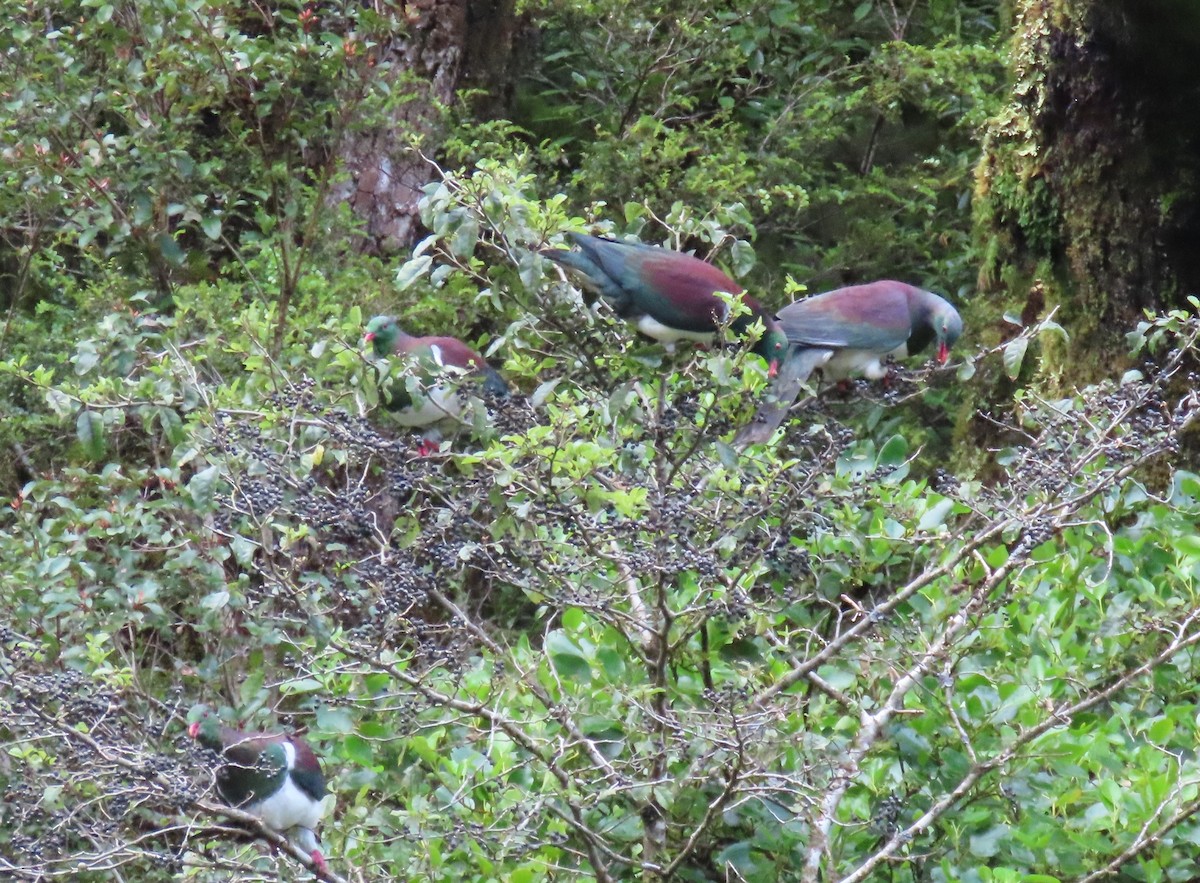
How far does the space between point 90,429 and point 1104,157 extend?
2989 millimetres

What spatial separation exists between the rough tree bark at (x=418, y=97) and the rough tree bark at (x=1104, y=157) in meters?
2.37

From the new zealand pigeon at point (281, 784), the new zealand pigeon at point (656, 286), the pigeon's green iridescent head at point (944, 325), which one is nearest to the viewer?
the new zealand pigeon at point (656, 286)

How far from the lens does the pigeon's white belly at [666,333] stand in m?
2.59

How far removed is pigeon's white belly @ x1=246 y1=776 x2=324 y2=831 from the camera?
3.20m

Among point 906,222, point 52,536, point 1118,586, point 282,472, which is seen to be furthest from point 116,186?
point 906,222

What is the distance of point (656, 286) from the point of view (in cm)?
267

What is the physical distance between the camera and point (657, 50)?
651 cm

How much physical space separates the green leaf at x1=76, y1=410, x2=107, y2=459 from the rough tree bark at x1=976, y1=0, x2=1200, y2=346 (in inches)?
114

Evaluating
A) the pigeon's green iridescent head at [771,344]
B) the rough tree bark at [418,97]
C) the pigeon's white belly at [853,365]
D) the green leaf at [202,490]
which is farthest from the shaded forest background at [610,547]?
the rough tree bark at [418,97]

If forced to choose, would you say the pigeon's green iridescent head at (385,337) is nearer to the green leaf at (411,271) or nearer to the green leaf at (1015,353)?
the green leaf at (411,271)

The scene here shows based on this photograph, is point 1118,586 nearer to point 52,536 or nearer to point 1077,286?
point 1077,286

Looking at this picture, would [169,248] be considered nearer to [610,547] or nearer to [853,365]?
[853,365]

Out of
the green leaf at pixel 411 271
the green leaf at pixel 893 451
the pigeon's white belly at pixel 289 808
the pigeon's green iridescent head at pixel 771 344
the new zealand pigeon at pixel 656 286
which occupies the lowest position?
the pigeon's white belly at pixel 289 808

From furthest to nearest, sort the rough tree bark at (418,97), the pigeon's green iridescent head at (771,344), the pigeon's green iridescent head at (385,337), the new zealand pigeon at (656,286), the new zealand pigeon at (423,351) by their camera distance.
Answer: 1. the rough tree bark at (418,97)
2. the pigeon's green iridescent head at (385,337)
3. the new zealand pigeon at (423,351)
4. the pigeon's green iridescent head at (771,344)
5. the new zealand pigeon at (656,286)
